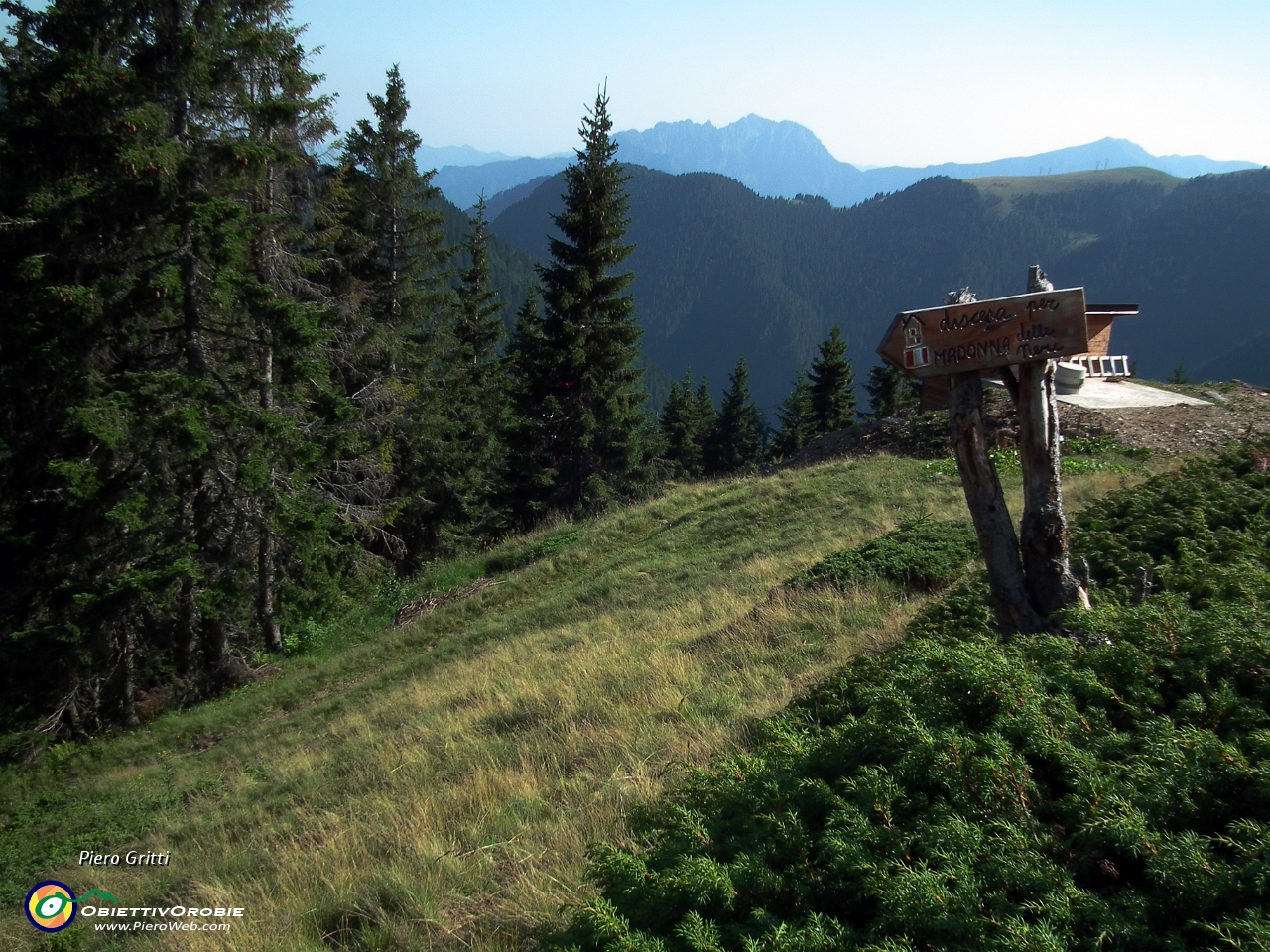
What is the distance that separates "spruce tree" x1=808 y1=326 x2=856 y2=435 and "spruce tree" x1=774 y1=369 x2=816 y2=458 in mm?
845

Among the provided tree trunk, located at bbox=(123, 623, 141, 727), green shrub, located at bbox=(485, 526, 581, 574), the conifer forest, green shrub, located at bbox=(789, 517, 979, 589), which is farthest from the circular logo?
green shrub, located at bbox=(485, 526, 581, 574)

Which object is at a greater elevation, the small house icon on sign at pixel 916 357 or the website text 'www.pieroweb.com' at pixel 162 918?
the small house icon on sign at pixel 916 357

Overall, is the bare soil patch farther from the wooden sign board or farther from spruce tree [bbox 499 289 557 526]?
spruce tree [bbox 499 289 557 526]

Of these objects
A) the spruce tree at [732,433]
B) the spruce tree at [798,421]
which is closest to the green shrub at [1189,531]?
the spruce tree at [798,421]

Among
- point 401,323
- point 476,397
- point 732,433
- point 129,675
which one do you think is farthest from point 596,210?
point 732,433

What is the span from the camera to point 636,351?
22625 mm

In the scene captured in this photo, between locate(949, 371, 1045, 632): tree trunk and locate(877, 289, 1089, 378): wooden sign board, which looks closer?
locate(877, 289, 1089, 378): wooden sign board

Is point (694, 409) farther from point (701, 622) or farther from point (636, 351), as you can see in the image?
point (701, 622)

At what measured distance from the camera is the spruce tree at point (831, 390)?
136 feet

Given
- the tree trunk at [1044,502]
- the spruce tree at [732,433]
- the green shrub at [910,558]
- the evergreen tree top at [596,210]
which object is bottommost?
the spruce tree at [732,433]

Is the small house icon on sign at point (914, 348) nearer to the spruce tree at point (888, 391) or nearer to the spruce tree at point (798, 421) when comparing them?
the spruce tree at point (888, 391)

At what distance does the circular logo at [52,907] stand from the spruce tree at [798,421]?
40.6 m

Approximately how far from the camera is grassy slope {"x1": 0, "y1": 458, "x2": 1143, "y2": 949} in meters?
3.84

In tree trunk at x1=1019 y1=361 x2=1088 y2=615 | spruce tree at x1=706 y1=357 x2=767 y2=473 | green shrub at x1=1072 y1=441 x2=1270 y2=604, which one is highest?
tree trunk at x1=1019 y1=361 x2=1088 y2=615
